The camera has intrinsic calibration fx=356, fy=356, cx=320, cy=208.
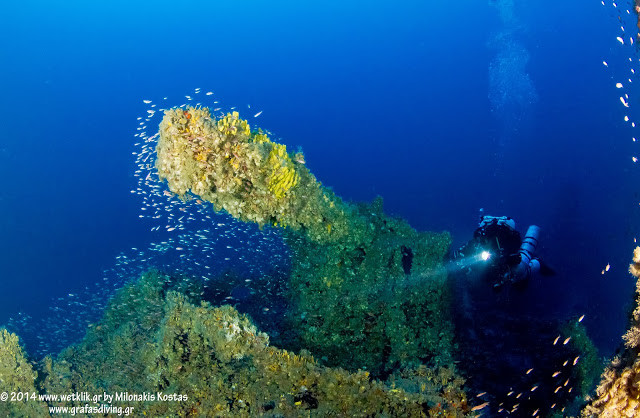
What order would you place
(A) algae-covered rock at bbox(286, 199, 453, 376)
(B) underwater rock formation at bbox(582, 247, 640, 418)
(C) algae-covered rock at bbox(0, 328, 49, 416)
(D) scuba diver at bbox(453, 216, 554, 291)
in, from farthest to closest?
1. (D) scuba diver at bbox(453, 216, 554, 291)
2. (C) algae-covered rock at bbox(0, 328, 49, 416)
3. (A) algae-covered rock at bbox(286, 199, 453, 376)
4. (B) underwater rock formation at bbox(582, 247, 640, 418)

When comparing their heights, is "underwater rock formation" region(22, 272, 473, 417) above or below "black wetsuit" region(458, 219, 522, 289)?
below

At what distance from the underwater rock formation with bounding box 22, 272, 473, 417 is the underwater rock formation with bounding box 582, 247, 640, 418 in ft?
6.65

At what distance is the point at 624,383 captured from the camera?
9.61 feet

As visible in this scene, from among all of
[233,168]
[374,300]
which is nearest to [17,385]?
[233,168]

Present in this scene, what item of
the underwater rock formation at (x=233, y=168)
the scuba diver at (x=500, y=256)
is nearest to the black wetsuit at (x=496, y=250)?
the scuba diver at (x=500, y=256)

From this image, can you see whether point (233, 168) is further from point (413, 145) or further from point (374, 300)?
point (413, 145)

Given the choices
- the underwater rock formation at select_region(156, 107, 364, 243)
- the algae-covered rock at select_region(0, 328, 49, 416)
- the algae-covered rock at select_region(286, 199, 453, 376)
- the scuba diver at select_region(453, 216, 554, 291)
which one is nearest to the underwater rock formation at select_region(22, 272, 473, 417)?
the algae-covered rock at select_region(0, 328, 49, 416)

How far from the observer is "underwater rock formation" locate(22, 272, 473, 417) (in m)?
4.96

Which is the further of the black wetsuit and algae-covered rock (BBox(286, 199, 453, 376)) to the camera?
the black wetsuit

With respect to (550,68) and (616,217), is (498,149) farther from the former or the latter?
(550,68)

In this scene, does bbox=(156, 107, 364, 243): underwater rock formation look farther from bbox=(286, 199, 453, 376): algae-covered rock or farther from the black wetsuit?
the black wetsuit

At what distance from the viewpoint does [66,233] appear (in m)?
45.0

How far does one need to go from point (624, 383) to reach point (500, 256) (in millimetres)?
7600

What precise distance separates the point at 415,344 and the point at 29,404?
29.0 feet
